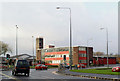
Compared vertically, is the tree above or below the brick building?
above

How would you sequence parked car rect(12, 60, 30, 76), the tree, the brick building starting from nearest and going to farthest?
1. parked car rect(12, 60, 30, 76)
2. the tree
3. the brick building

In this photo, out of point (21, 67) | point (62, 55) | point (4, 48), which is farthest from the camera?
point (62, 55)

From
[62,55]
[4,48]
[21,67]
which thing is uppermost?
[4,48]

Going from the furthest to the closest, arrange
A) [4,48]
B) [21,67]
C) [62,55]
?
[62,55], [4,48], [21,67]

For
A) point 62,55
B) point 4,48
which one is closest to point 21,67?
point 4,48

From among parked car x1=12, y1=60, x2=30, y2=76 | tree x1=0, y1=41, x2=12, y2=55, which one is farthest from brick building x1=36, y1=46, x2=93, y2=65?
parked car x1=12, y1=60, x2=30, y2=76

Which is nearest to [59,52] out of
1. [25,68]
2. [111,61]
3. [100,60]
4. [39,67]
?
[100,60]

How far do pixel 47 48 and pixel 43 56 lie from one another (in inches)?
275

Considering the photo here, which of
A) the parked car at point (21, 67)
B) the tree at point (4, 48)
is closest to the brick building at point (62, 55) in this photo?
the tree at point (4, 48)

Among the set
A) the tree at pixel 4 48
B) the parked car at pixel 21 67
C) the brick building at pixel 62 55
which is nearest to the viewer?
the parked car at pixel 21 67

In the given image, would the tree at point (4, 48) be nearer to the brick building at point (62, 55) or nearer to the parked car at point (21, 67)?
the brick building at point (62, 55)

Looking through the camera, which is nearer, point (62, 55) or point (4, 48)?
point (4, 48)

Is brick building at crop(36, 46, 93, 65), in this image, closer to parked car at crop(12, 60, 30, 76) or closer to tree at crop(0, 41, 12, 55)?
tree at crop(0, 41, 12, 55)

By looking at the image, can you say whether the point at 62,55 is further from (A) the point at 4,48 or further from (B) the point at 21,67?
(B) the point at 21,67
